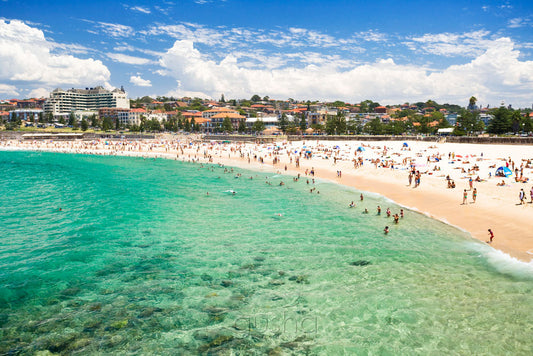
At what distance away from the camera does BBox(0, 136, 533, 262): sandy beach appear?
18.2 metres

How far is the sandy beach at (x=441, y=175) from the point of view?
18.2 m

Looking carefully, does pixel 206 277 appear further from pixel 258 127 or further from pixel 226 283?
pixel 258 127

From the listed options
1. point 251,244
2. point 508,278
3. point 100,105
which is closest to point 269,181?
point 251,244

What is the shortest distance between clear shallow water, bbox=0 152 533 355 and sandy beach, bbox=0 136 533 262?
1955 millimetres

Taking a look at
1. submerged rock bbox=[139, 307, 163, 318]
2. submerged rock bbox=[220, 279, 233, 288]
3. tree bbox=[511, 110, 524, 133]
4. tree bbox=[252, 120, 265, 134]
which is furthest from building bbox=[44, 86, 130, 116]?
submerged rock bbox=[139, 307, 163, 318]

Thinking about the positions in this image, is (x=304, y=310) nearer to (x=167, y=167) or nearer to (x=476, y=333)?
(x=476, y=333)

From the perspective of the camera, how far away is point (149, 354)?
892cm

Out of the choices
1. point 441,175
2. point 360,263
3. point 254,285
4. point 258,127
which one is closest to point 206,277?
point 254,285

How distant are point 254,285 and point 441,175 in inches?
1001

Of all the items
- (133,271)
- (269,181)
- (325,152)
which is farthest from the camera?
(325,152)

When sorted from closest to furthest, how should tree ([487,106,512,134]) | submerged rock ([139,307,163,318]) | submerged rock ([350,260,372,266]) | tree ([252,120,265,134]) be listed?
submerged rock ([139,307,163,318]) < submerged rock ([350,260,372,266]) < tree ([487,106,512,134]) < tree ([252,120,265,134])

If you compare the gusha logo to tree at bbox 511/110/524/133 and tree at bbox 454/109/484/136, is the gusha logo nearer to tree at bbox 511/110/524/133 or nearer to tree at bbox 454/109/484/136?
tree at bbox 454/109/484/136

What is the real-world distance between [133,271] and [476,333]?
1225 cm

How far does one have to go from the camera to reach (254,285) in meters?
12.7
